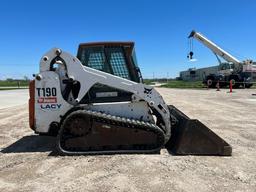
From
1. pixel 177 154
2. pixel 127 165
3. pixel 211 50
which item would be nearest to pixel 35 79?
pixel 127 165

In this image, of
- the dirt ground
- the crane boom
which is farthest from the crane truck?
the dirt ground

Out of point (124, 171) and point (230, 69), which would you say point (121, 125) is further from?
point (230, 69)

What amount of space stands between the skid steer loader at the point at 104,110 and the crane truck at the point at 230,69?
31.0 m

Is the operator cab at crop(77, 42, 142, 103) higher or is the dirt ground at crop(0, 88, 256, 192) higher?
the operator cab at crop(77, 42, 142, 103)

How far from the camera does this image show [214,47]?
36.2 m

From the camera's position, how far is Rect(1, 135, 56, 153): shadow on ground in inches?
256

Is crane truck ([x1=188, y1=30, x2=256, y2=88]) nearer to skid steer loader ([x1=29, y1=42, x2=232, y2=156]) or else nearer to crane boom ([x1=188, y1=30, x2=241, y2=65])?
crane boom ([x1=188, y1=30, x2=241, y2=65])

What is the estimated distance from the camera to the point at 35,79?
6.08 meters

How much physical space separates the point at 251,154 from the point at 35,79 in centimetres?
444

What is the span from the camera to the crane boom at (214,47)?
117 feet

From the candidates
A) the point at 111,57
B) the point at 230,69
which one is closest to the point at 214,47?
the point at 230,69

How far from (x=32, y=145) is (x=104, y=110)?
6.63ft

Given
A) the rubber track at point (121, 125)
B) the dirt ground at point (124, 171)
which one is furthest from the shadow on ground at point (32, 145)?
the rubber track at point (121, 125)

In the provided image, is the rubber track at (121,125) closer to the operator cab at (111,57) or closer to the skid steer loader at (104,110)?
the skid steer loader at (104,110)
